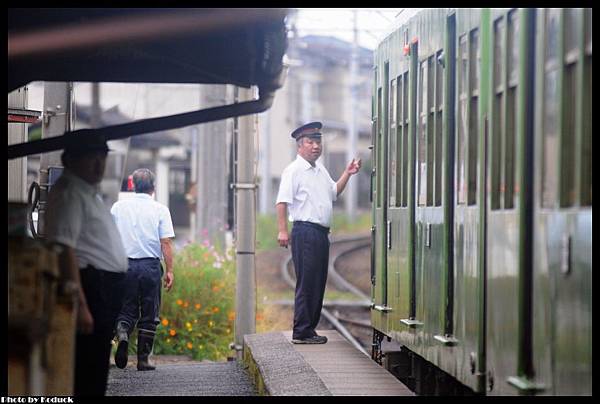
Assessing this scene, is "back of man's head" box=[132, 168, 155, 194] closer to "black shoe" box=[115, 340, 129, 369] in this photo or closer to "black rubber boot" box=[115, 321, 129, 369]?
"black rubber boot" box=[115, 321, 129, 369]

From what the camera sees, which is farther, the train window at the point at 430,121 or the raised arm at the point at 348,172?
the raised arm at the point at 348,172

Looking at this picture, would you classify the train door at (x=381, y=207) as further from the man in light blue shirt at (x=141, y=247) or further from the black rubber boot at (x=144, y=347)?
the black rubber boot at (x=144, y=347)

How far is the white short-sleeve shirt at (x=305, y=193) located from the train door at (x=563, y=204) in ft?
16.3

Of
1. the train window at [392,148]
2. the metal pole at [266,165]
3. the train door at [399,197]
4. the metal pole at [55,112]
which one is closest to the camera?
the train door at [399,197]

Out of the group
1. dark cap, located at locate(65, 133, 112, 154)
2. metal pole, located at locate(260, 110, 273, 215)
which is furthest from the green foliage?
metal pole, located at locate(260, 110, 273, 215)

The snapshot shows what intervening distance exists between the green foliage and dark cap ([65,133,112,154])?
724 cm

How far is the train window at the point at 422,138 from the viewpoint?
909 centimetres

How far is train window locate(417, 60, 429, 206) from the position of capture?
909cm

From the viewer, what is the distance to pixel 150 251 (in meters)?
11.7

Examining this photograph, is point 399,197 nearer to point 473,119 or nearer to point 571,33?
point 473,119

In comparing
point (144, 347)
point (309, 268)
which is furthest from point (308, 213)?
point (144, 347)

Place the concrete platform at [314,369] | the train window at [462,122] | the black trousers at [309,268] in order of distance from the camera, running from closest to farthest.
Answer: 1. the train window at [462,122]
2. the concrete platform at [314,369]
3. the black trousers at [309,268]

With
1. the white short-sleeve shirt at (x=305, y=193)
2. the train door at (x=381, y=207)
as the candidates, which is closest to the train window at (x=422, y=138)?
the train door at (x=381, y=207)

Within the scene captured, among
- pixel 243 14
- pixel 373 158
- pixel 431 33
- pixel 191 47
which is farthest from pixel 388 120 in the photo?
pixel 243 14
